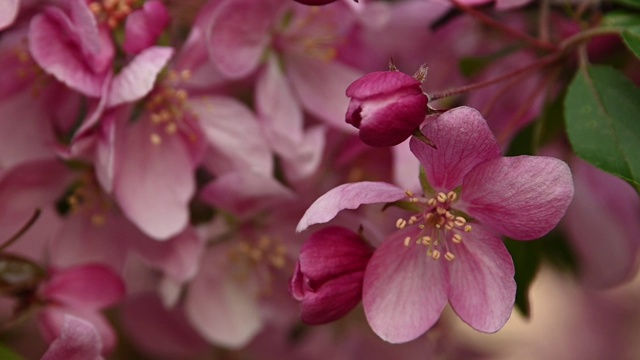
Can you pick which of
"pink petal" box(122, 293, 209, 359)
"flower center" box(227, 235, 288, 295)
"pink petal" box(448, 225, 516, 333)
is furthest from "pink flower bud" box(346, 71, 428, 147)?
"pink petal" box(122, 293, 209, 359)

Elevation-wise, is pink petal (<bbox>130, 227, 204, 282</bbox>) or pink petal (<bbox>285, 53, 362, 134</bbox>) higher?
pink petal (<bbox>285, 53, 362, 134</bbox>)

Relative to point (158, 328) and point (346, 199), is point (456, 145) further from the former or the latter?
point (158, 328)

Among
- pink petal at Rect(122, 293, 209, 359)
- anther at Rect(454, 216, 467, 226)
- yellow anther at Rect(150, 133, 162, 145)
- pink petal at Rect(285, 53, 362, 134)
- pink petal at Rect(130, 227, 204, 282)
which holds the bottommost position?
pink petal at Rect(122, 293, 209, 359)

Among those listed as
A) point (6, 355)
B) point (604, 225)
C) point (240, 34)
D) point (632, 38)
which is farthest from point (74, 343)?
point (604, 225)

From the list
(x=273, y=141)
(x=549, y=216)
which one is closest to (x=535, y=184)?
(x=549, y=216)

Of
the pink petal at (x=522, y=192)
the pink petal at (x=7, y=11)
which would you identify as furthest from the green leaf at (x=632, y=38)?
the pink petal at (x=7, y=11)

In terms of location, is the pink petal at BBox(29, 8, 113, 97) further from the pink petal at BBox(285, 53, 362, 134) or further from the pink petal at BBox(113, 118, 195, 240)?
the pink petal at BBox(285, 53, 362, 134)

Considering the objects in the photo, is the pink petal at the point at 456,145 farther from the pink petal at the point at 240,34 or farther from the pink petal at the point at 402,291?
the pink petal at the point at 240,34
